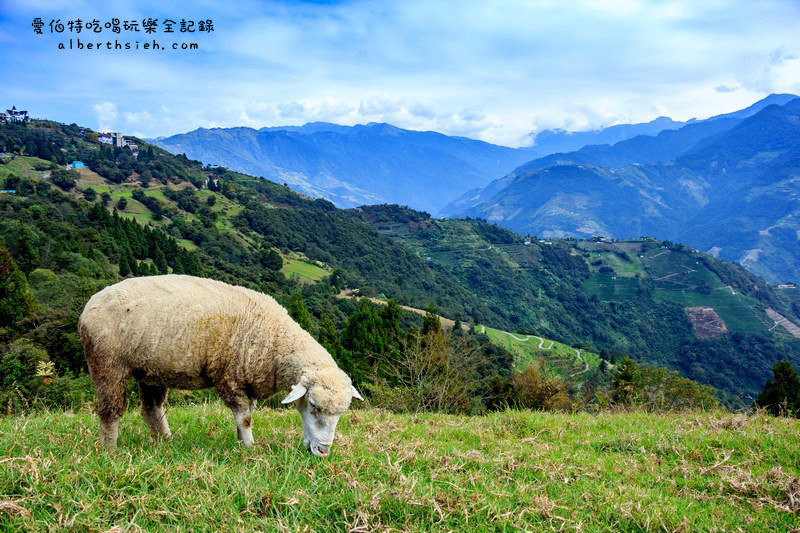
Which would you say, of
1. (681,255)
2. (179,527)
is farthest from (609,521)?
(681,255)

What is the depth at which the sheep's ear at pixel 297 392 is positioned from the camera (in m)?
5.53

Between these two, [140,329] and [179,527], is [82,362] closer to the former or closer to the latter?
[140,329]

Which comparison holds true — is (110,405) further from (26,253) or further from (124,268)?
(124,268)

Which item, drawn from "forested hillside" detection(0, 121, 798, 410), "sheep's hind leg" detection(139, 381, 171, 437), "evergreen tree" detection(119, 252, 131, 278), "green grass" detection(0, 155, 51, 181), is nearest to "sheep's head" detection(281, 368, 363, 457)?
"sheep's hind leg" detection(139, 381, 171, 437)

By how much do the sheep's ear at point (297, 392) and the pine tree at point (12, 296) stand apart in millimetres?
38466

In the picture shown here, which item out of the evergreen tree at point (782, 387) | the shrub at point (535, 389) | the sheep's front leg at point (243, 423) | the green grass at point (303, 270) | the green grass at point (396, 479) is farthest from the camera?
the green grass at point (303, 270)

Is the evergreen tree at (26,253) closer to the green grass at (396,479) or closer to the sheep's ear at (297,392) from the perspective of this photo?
the green grass at (396,479)

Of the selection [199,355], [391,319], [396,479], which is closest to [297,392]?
[199,355]

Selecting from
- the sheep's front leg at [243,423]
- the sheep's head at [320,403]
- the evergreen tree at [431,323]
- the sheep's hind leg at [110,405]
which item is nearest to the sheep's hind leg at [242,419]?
the sheep's front leg at [243,423]

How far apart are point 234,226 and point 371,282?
4220cm

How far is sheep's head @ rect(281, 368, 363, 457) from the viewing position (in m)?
5.50

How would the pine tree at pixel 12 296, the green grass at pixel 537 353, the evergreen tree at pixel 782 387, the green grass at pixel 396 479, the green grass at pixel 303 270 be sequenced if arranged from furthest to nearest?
the green grass at pixel 303 270
the green grass at pixel 537 353
the pine tree at pixel 12 296
the evergreen tree at pixel 782 387
the green grass at pixel 396 479

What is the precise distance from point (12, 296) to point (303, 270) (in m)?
77.6

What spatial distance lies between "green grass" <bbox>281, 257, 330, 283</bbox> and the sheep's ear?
9884cm
